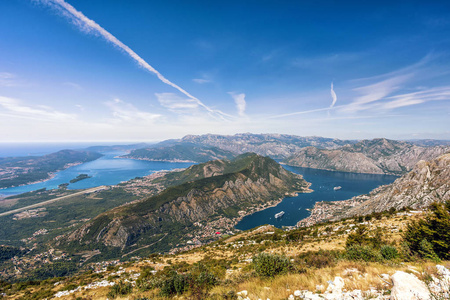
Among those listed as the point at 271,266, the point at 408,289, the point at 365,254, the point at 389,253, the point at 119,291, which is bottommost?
the point at 119,291

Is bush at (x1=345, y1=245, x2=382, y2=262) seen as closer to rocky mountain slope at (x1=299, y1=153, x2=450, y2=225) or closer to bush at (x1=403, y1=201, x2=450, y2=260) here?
bush at (x1=403, y1=201, x2=450, y2=260)

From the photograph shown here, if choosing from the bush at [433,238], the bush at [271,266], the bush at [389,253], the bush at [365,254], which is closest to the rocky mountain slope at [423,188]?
the bush at [433,238]

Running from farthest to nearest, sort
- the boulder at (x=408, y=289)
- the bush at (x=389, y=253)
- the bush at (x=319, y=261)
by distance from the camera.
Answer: the bush at (x=389, y=253) < the bush at (x=319, y=261) < the boulder at (x=408, y=289)

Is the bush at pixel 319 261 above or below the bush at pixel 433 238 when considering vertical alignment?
below

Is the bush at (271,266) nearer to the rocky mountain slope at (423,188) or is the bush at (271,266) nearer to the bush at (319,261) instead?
the bush at (319,261)

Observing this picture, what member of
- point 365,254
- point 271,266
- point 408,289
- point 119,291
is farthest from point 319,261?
point 119,291

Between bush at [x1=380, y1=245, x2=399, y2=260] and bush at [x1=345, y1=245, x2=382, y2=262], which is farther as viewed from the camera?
bush at [x1=380, y1=245, x2=399, y2=260]

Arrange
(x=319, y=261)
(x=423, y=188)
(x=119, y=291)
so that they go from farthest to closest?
(x=423, y=188) → (x=119, y=291) → (x=319, y=261)

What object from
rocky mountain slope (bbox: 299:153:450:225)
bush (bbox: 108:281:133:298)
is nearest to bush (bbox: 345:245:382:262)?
bush (bbox: 108:281:133:298)

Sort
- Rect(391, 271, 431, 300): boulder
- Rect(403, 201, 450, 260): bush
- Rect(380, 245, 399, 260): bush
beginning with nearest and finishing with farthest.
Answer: Rect(391, 271, 431, 300): boulder < Rect(380, 245, 399, 260): bush < Rect(403, 201, 450, 260): bush

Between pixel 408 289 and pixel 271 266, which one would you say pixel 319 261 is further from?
pixel 408 289

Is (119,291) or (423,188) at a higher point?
(119,291)
